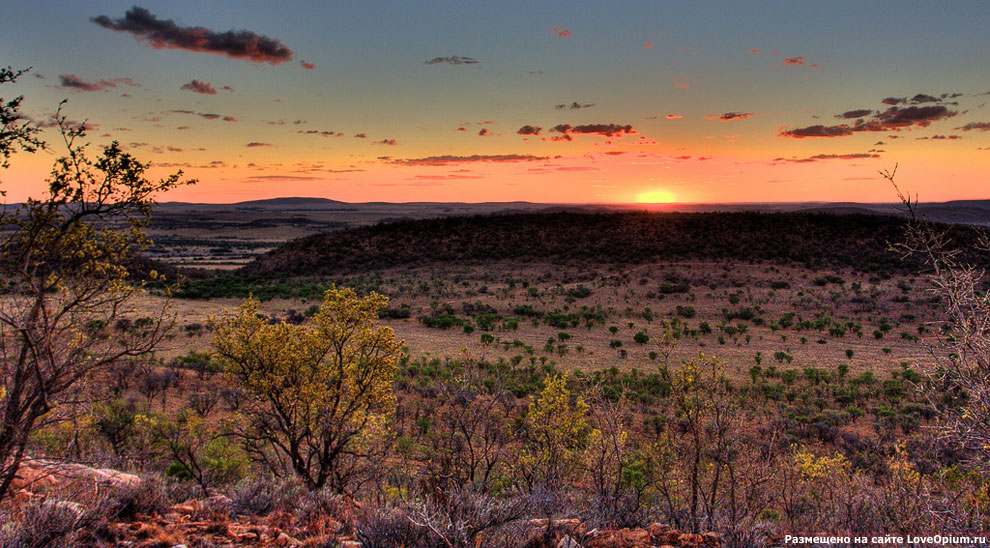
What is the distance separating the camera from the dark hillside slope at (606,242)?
2424 inches

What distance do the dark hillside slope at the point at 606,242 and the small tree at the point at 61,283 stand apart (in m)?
56.7

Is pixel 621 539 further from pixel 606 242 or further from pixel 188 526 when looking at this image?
pixel 606 242

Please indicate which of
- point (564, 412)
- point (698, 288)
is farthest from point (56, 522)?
point (698, 288)

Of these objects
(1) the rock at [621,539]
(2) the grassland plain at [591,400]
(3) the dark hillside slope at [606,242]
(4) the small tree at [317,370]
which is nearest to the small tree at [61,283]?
(2) the grassland plain at [591,400]

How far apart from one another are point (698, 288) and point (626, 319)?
520 inches

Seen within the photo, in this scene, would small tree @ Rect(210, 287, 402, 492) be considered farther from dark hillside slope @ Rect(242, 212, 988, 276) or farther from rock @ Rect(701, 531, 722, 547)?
dark hillside slope @ Rect(242, 212, 988, 276)

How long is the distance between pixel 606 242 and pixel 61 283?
6759 cm

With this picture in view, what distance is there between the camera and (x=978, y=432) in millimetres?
5801

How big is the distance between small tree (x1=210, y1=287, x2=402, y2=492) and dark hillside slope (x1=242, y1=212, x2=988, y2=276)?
52008 mm

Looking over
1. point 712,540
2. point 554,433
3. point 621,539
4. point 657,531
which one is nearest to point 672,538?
point 657,531

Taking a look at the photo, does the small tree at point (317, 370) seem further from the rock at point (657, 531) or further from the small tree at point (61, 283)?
the rock at point (657, 531)

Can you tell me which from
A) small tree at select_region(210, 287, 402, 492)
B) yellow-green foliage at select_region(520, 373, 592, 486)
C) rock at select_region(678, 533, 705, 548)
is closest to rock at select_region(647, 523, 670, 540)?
rock at select_region(678, 533, 705, 548)

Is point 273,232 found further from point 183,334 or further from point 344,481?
point 344,481

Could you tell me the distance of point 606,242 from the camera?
232 ft
